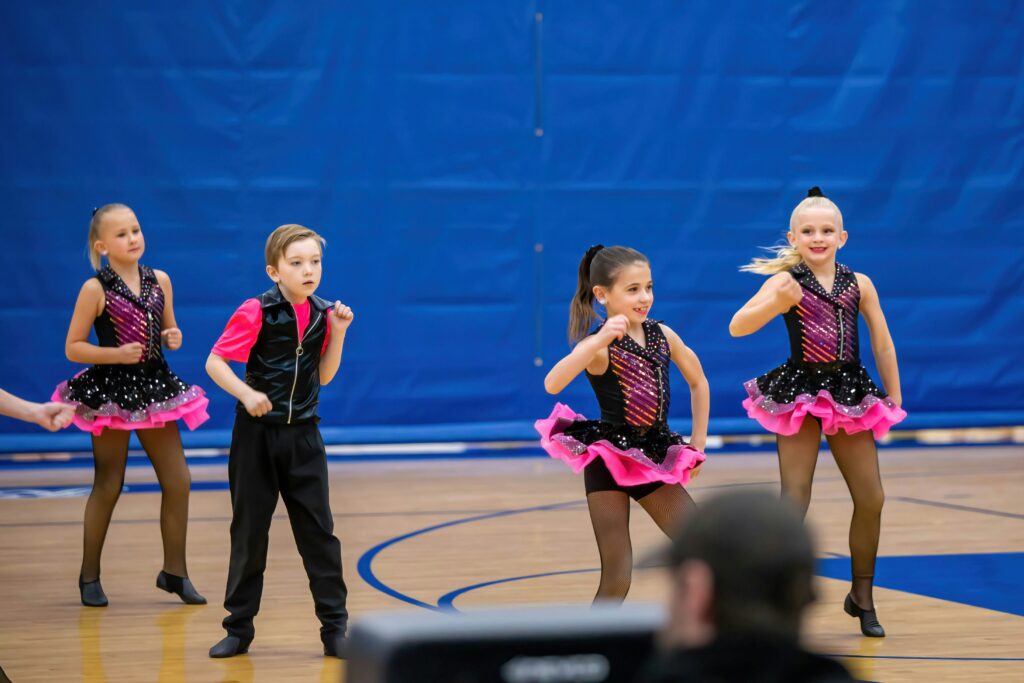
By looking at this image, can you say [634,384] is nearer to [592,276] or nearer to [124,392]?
[592,276]

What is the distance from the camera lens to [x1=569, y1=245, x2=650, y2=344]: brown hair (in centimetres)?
473

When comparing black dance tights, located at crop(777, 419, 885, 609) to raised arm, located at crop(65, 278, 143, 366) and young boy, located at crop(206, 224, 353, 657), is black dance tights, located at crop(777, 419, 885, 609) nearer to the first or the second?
young boy, located at crop(206, 224, 353, 657)

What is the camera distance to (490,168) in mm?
10562

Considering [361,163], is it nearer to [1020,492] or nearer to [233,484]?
[1020,492]

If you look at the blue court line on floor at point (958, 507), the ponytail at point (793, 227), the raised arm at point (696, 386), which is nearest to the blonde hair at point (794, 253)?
the ponytail at point (793, 227)

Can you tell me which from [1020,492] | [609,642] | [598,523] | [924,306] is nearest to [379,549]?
[598,523]

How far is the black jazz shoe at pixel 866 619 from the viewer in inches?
194

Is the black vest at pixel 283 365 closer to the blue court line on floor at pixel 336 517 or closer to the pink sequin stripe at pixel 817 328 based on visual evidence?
the pink sequin stripe at pixel 817 328

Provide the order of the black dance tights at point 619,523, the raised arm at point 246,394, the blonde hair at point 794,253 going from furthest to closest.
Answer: the blonde hair at point 794,253 < the raised arm at point 246,394 < the black dance tights at point 619,523

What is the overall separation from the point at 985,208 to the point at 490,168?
4.01 metres

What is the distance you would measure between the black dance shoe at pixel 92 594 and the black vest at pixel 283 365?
134 centimetres

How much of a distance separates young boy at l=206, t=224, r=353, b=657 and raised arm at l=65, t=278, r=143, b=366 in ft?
3.36

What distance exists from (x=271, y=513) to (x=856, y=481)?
215cm

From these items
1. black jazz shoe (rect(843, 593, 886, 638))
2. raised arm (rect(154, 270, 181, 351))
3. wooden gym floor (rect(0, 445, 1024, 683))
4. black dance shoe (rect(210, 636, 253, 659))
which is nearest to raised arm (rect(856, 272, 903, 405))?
black jazz shoe (rect(843, 593, 886, 638))
